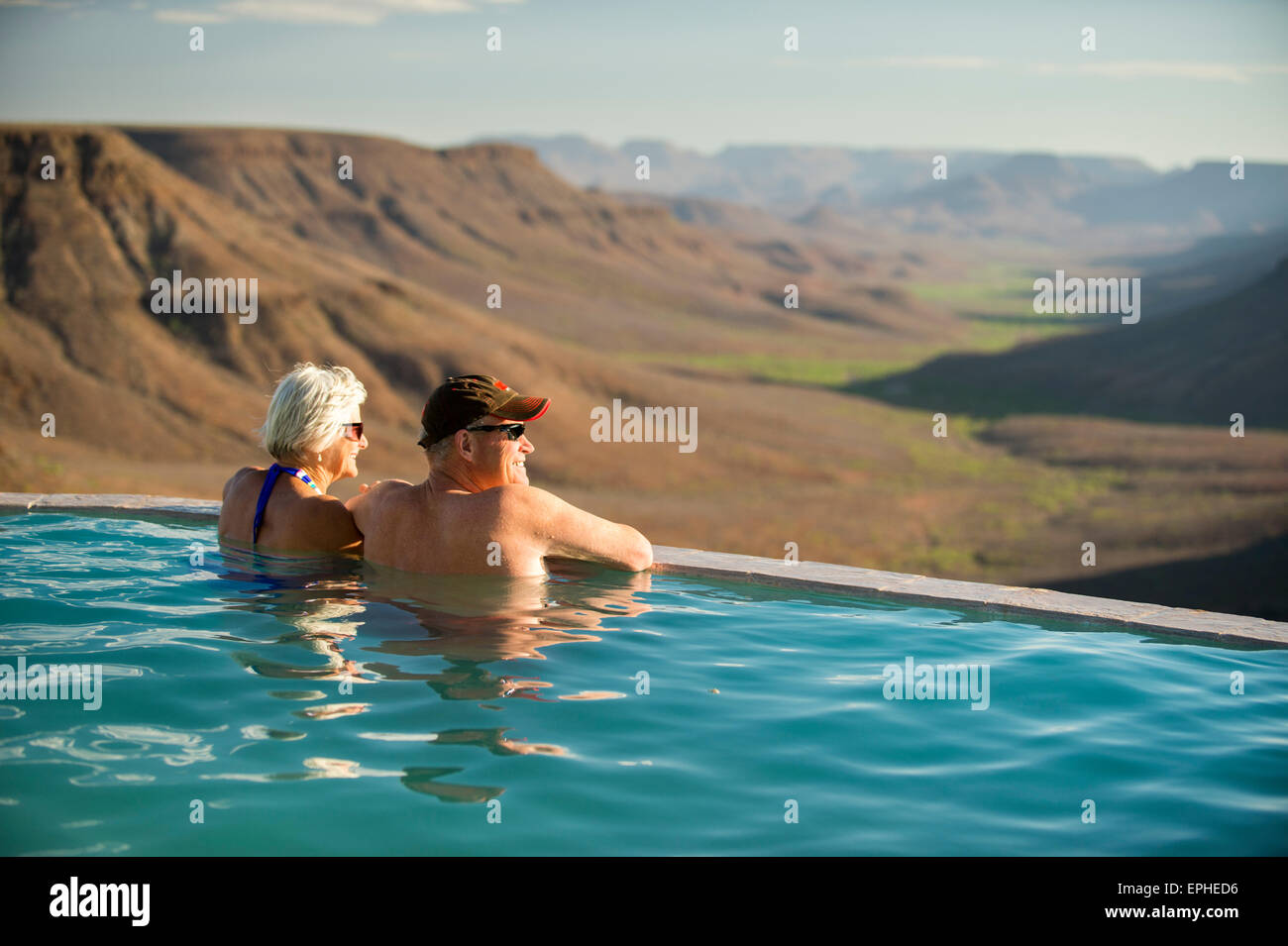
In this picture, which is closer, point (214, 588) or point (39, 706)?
point (39, 706)

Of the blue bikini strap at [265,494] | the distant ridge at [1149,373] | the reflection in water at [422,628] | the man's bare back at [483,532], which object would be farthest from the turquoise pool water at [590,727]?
the distant ridge at [1149,373]

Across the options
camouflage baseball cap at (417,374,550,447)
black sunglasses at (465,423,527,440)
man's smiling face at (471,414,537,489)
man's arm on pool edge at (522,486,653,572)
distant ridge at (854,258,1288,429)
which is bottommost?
man's arm on pool edge at (522,486,653,572)

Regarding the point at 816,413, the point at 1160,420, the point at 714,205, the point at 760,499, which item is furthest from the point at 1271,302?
the point at 714,205

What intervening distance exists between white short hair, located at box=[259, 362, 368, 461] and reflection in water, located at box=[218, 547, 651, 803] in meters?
0.59

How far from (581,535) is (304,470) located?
125cm

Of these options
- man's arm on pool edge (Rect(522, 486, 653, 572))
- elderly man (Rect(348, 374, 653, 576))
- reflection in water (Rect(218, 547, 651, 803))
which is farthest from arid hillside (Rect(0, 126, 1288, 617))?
elderly man (Rect(348, 374, 653, 576))

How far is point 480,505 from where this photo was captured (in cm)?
507

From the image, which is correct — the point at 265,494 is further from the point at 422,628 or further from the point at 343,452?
the point at 422,628

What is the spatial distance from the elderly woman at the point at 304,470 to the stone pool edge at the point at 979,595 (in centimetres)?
167

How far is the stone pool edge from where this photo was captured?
5301mm

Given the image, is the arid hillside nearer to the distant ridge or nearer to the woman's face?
the distant ridge

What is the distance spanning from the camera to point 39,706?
13.0ft
